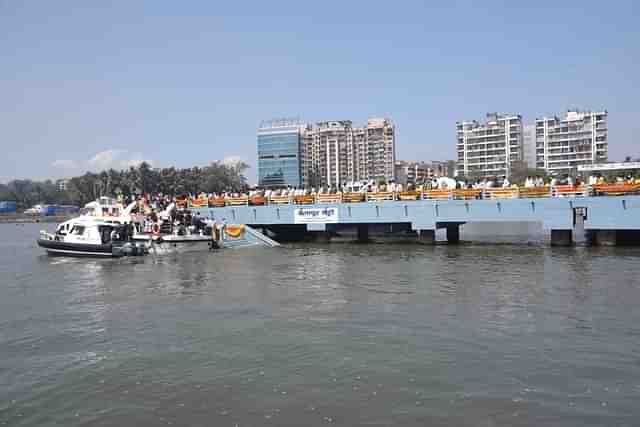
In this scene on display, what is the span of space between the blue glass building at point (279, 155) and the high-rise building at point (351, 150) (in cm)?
3170

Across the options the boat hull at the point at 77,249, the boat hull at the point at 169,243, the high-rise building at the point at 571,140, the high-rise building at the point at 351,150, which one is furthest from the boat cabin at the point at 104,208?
the high-rise building at the point at 351,150

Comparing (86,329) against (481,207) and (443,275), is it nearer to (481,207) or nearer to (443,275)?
(443,275)

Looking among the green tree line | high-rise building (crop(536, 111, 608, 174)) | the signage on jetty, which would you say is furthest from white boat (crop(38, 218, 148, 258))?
high-rise building (crop(536, 111, 608, 174))

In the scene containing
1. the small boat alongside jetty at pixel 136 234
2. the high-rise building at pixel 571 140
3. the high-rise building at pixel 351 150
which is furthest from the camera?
the high-rise building at pixel 351 150

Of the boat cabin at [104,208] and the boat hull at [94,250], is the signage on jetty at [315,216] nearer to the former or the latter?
the boat hull at [94,250]

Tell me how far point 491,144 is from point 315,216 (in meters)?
122

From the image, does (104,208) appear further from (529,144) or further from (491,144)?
(529,144)

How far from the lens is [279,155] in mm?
132875

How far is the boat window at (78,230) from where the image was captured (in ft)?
104

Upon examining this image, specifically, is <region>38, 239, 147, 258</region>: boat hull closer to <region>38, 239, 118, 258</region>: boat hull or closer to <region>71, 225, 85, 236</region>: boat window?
<region>38, 239, 118, 258</region>: boat hull

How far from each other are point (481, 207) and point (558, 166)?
117 metres

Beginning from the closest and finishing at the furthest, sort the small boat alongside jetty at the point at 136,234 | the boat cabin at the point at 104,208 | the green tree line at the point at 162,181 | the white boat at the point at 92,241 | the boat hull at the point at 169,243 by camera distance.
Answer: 1. the white boat at the point at 92,241
2. the small boat alongside jetty at the point at 136,234
3. the boat hull at the point at 169,243
4. the boat cabin at the point at 104,208
5. the green tree line at the point at 162,181

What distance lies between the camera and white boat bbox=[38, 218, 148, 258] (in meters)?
30.5

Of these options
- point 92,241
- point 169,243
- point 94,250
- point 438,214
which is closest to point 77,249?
point 92,241
